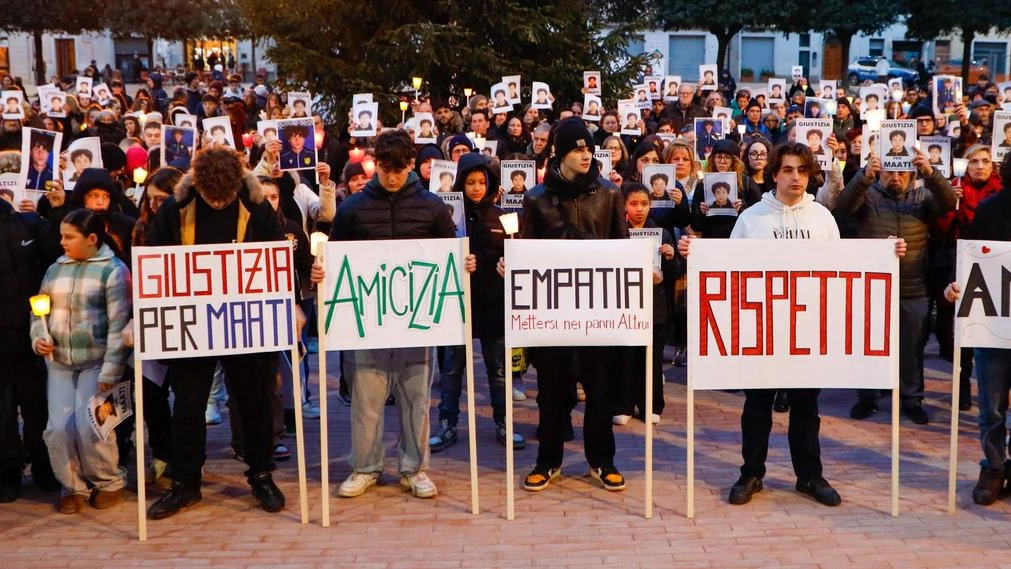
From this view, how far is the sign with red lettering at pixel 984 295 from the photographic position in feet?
22.0

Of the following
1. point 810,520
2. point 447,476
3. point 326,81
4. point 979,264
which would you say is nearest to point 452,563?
point 447,476

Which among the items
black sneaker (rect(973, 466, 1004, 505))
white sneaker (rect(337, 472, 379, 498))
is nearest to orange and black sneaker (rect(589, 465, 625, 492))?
white sneaker (rect(337, 472, 379, 498))

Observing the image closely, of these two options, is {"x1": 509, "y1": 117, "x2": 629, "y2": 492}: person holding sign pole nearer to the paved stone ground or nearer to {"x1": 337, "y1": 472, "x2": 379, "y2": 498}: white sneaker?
the paved stone ground

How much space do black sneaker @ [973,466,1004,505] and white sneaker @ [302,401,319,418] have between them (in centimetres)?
458

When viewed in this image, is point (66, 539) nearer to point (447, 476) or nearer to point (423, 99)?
point (447, 476)

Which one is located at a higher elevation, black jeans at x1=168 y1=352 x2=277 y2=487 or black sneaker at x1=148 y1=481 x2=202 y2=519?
black jeans at x1=168 y1=352 x2=277 y2=487

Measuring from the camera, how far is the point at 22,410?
7434 millimetres

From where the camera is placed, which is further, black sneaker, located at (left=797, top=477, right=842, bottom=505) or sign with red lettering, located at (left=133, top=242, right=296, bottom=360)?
black sneaker, located at (left=797, top=477, right=842, bottom=505)

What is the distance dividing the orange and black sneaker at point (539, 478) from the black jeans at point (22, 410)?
9.54 feet

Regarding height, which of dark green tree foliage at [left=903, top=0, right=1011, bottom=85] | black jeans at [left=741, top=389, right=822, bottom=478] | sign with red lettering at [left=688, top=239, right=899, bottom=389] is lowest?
black jeans at [left=741, top=389, right=822, bottom=478]

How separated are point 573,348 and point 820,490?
1.62 m

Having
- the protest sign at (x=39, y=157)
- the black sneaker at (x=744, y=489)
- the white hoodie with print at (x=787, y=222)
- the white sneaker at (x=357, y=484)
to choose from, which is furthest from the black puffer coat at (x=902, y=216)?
the protest sign at (x=39, y=157)

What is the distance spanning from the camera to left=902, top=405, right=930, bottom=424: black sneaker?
28.7ft

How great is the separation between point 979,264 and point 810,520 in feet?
5.52
